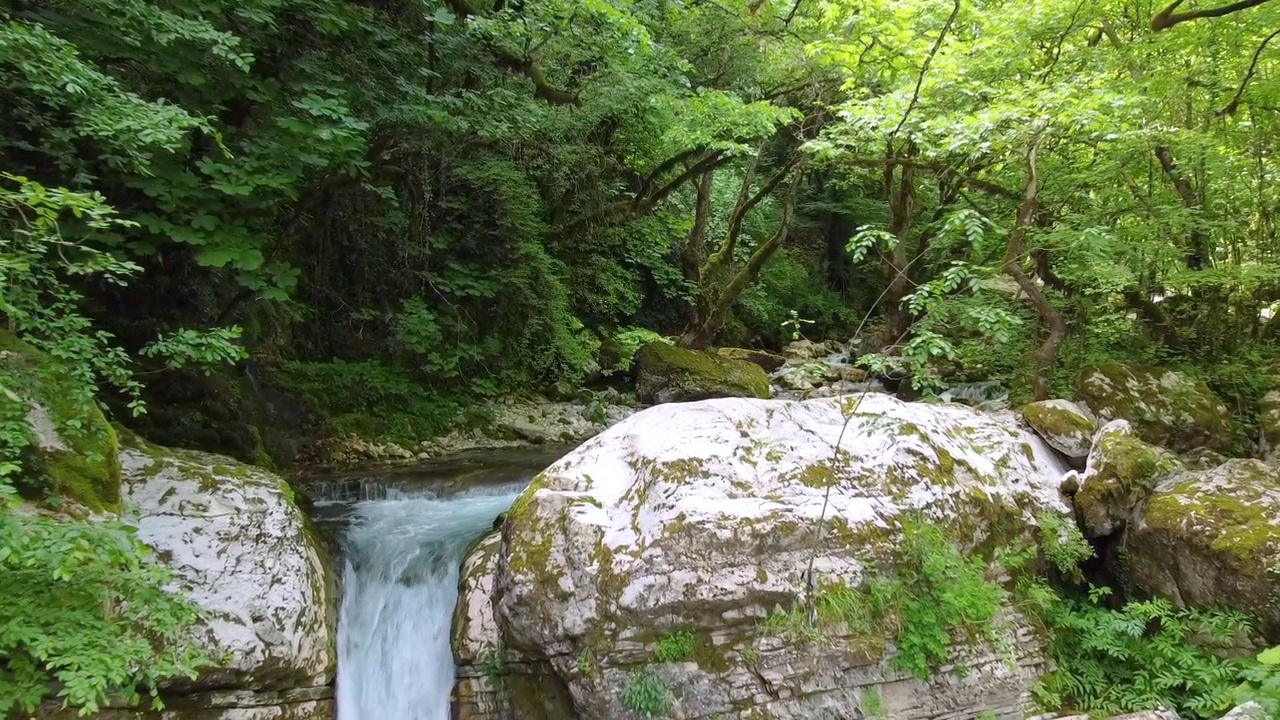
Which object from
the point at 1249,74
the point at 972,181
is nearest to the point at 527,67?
the point at 972,181

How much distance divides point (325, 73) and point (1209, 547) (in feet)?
24.6

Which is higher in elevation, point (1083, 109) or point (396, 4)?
point (396, 4)

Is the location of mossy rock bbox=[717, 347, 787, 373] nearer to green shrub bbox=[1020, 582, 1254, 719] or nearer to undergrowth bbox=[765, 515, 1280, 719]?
undergrowth bbox=[765, 515, 1280, 719]

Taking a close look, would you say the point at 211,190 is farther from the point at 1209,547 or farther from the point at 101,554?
the point at 1209,547

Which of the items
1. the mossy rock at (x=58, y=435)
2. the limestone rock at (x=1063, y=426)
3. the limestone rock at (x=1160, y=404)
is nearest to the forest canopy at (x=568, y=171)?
the mossy rock at (x=58, y=435)

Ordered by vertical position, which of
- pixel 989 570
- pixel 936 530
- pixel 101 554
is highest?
pixel 101 554

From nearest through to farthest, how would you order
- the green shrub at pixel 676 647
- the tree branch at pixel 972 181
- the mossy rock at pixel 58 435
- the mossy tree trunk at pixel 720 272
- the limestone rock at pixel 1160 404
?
the mossy rock at pixel 58 435
the green shrub at pixel 676 647
the limestone rock at pixel 1160 404
the tree branch at pixel 972 181
the mossy tree trunk at pixel 720 272

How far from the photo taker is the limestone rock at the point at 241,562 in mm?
4027

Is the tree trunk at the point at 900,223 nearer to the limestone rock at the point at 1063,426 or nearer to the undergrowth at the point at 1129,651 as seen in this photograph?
the limestone rock at the point at 1063,426

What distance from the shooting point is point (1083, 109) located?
5781 mm

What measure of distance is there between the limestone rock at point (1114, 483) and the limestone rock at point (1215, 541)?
106 millimetres

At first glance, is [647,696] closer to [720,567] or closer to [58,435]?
[720,567]

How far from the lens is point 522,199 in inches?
399

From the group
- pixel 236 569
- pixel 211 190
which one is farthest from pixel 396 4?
pixel 236 569
